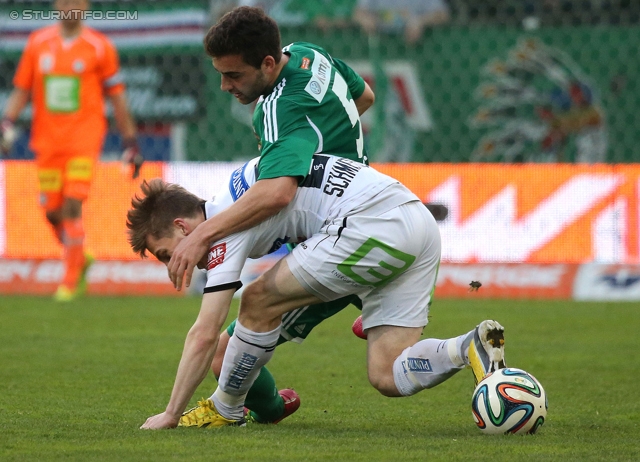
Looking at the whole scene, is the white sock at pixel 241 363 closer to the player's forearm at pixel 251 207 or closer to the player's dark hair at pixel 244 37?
the player's forearm at pixel 251 207

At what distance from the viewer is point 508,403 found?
395cm

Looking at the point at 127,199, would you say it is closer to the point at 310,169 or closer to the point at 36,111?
the point at 36,111

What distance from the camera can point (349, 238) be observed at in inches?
165

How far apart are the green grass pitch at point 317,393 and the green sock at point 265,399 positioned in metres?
0.08

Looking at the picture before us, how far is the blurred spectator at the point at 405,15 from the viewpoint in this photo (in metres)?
15.1

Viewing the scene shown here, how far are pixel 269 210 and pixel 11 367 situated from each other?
8.39ft

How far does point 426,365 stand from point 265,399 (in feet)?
2.39

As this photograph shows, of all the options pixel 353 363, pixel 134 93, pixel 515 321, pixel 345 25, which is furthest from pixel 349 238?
pixel 134 93

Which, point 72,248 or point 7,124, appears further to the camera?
point 7,124

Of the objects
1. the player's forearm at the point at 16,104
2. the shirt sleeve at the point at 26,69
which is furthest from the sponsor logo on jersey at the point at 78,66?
the player's forearm at the point at 16,104

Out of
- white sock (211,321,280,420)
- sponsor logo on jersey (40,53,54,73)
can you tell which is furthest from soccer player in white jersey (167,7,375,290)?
sponsor logo on jersey (40,53,54,73)

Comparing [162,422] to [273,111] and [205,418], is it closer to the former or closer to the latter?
[205,418]

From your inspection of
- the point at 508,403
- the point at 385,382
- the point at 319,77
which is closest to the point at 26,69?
the point at 319,77

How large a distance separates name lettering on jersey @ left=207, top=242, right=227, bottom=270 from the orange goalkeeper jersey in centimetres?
616
